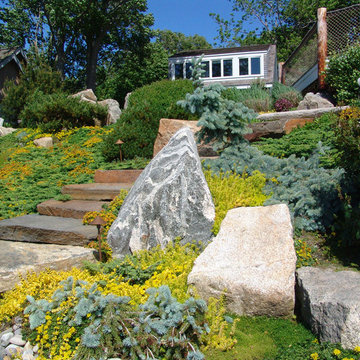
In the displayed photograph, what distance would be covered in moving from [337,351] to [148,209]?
2477mm

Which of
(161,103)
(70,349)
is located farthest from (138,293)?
(161,103)

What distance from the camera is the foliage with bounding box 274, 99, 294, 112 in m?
13.2

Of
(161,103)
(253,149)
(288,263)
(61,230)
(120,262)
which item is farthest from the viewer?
(161,103)

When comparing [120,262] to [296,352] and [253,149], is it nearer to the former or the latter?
[296,352]

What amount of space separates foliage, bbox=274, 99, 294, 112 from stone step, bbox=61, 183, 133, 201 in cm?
873

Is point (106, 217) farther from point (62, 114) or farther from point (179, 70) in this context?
point (179, 70)

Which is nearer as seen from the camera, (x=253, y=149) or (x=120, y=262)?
(x=120, y=262)

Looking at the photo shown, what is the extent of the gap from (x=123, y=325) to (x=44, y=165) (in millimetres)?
6867

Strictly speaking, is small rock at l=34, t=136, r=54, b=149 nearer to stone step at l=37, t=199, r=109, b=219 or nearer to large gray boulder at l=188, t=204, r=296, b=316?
stone step at l=37, t=199, r=109, b=219

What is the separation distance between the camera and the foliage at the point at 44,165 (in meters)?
6.63

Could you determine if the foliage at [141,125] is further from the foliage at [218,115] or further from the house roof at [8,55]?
the house roof at [8,55]

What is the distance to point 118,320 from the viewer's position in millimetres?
2758

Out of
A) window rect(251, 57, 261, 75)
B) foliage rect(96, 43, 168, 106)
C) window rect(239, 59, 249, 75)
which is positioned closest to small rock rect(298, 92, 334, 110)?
window rect(251, 57, 261, 75)

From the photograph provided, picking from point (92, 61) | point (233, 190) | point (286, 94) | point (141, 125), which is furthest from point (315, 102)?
point (92, 61)
